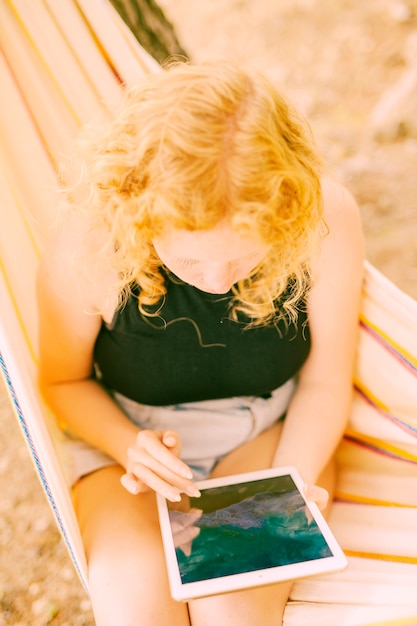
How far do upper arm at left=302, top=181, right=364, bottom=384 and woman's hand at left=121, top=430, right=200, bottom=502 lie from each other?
0.34 metres

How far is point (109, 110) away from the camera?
1218mm

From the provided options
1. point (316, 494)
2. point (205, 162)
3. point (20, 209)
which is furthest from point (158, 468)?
point (20, 209)

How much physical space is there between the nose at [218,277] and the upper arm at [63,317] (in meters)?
0.26

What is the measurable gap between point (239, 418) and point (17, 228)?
57cm

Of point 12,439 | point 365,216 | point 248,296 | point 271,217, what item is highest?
point 271,217

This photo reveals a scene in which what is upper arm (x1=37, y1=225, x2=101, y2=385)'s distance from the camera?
1049mm

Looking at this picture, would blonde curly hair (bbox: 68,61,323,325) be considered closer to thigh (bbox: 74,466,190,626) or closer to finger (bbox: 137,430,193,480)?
finger (bbox: 137,430,193,480)

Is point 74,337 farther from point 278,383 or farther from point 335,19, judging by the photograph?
point 335,19

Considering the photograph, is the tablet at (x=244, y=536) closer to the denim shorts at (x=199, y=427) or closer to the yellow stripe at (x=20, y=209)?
the denim shorts at (x=199, y=427)

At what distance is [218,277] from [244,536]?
381mm

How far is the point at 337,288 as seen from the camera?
3.66 ft

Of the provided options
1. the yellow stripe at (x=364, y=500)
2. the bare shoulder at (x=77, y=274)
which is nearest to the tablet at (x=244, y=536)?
the yellow stripe at (x=364, y=500)

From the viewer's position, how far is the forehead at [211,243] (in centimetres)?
81

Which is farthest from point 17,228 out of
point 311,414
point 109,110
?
point 311,414
